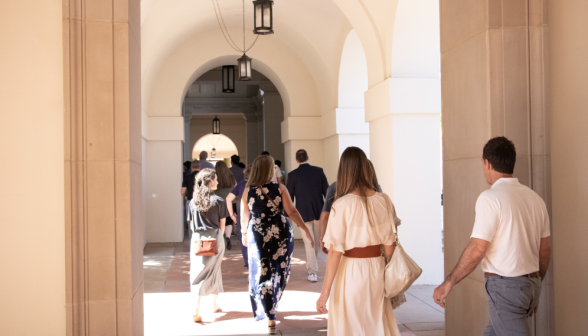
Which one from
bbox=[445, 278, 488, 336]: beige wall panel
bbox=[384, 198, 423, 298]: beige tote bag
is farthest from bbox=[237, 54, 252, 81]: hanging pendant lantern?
bbox=[384, 198, 423, 298]: beige tote bag

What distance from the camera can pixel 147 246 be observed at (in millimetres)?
12008

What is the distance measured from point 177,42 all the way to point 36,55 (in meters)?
8.83

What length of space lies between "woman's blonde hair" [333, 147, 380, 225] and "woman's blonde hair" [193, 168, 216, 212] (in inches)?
95.9

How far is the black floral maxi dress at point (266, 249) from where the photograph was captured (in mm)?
5383

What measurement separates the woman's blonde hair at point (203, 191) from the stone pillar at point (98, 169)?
1.99 metres

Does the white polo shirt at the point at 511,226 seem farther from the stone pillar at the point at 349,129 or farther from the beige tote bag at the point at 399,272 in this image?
the stone pillar at the point at 349,129

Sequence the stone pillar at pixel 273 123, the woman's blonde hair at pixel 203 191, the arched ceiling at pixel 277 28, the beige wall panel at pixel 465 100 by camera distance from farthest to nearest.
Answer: the stone pillar at pixel 273 123 < the arched ceiling at pixel 277 28 < the woman's blonde hair at pixel 203 191 < the beige wall panel at pixel 465 100

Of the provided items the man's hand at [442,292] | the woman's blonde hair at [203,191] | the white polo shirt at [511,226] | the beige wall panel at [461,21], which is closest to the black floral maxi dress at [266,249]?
the woman's blonde hair at [203,191]

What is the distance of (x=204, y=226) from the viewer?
18.7ft

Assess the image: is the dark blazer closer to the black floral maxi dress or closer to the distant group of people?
the black floral maxi dress

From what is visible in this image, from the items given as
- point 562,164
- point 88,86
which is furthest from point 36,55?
point 562,164

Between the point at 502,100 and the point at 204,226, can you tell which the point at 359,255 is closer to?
the point at 502,100

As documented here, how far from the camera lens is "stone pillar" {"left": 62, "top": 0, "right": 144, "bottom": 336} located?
355cm

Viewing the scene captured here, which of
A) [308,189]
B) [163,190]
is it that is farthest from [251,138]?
[308,189]
